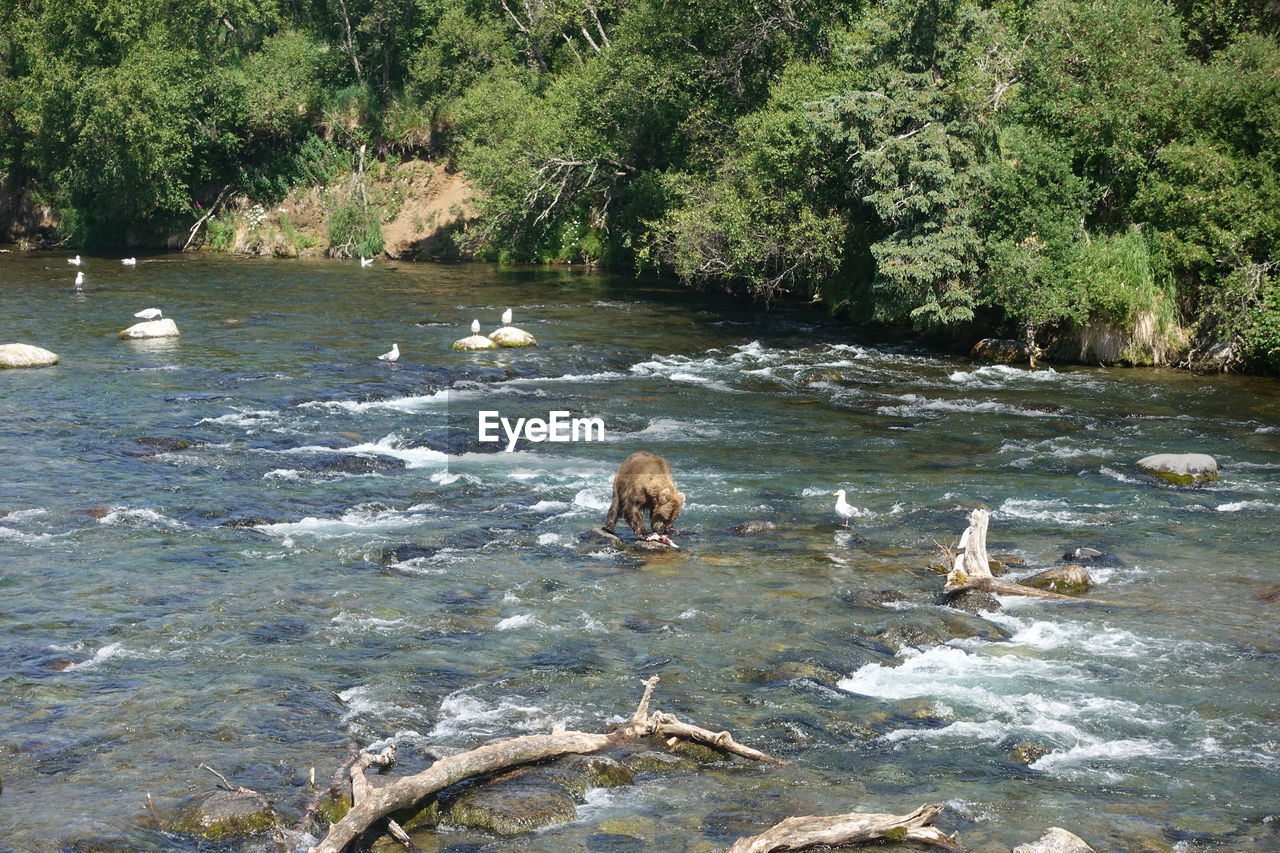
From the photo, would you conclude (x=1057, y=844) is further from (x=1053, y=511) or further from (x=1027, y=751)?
(x=1053, y=511)

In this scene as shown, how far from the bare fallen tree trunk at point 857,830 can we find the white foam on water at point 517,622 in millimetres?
4367

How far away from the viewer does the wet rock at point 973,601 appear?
1245 cm

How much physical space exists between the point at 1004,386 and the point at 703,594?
12.3 metres

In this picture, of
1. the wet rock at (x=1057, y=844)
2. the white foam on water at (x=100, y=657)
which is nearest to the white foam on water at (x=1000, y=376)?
the wet rock at (x=1057, y=844)

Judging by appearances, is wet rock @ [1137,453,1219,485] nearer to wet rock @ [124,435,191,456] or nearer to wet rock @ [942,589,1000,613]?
wet rock @ [942,589,1000,613]

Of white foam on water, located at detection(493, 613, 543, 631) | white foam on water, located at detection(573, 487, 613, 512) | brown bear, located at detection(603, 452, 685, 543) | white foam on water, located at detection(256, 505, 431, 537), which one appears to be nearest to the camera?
white foam on water, located at detection(493, 613, 543, 631)

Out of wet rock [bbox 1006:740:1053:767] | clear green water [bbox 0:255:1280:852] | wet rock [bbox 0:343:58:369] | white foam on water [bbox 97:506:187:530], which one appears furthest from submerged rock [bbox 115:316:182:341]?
wet rock [bbox 1006:740:1053:767]

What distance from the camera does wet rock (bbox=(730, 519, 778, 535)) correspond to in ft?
50.2

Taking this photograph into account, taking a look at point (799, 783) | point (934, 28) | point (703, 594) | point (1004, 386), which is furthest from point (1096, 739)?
point (934, 28)

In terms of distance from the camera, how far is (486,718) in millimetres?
9898

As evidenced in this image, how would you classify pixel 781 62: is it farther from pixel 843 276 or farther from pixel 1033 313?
pixel 1033 313

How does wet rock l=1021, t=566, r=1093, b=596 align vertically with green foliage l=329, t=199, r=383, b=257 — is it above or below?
below

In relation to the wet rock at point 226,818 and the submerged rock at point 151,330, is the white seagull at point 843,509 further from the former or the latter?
the submerged rock at point 151,330

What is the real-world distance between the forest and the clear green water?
2.34 meters
